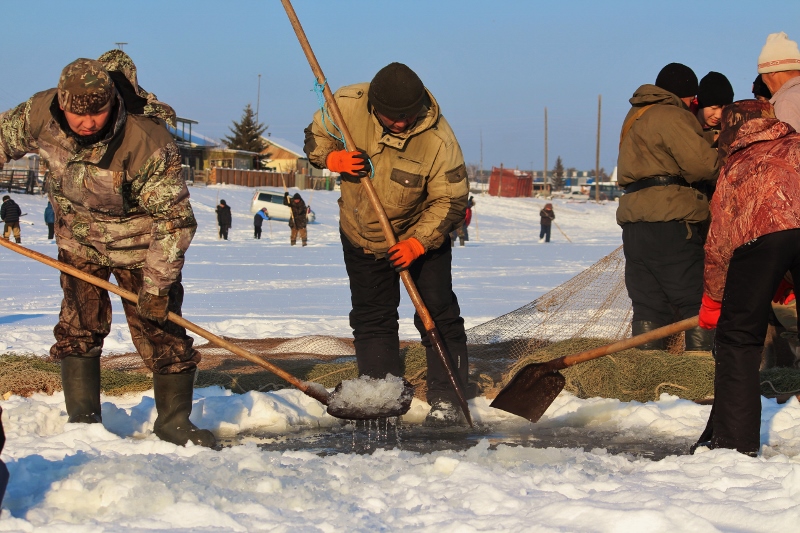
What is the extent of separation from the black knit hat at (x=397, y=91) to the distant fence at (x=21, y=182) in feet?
119

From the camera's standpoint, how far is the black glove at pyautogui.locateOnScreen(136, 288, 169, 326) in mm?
3982

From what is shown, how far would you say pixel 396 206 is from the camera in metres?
4.80

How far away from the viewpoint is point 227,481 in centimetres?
322

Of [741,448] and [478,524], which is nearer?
[478,524]

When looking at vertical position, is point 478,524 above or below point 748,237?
below

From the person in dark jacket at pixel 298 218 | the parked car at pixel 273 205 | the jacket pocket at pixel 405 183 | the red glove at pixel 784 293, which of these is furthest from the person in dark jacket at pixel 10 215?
the red glove at pixel 784 293

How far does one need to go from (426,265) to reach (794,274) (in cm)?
196

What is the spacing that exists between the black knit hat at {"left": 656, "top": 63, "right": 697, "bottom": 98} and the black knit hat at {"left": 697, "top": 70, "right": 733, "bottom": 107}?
3.5 inches

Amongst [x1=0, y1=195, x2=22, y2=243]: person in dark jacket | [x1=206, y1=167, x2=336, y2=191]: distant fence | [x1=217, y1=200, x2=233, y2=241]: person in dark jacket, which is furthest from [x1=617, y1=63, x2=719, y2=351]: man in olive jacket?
[x1=206, y1=167, x2=336, y2=191]: distant fence

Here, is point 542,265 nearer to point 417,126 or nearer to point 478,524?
point 417,126

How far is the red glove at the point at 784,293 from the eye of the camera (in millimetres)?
4833

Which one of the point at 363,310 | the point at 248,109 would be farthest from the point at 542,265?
the point at 248,109

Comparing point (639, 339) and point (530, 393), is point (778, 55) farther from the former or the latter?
point (530, 393)

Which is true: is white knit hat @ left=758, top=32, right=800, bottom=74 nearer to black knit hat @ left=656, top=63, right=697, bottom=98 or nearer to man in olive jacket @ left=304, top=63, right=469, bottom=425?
black knit hat @ left=656, top=63, right=697, bottom=98
